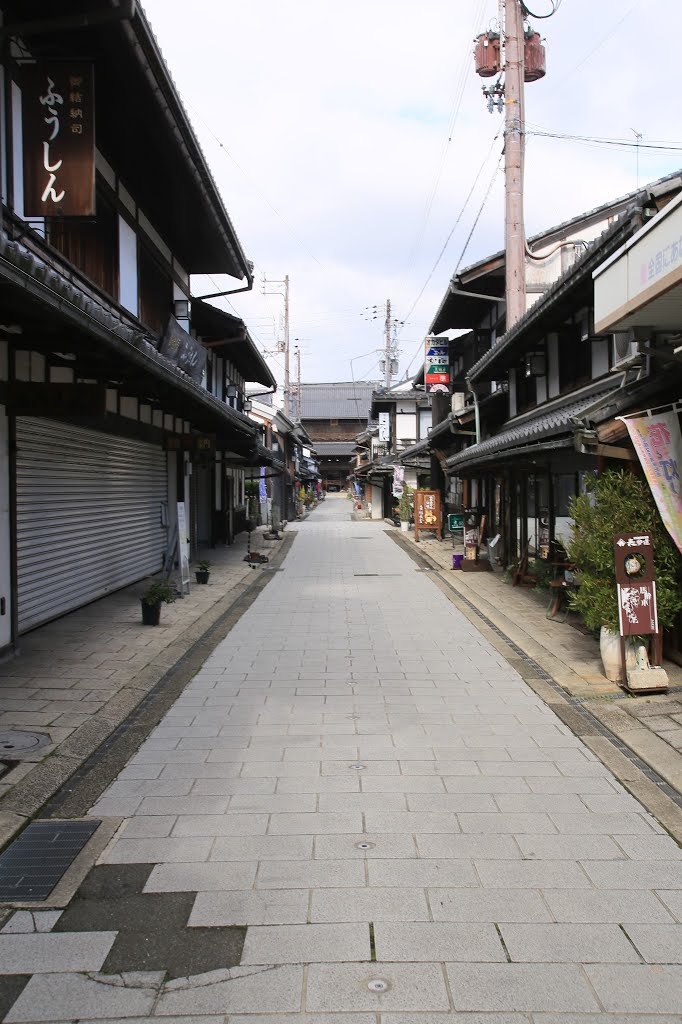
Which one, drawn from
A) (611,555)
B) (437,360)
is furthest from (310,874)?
(437,360)

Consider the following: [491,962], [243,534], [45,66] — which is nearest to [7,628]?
[45,66]

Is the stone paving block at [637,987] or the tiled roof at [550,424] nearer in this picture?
the stone paving block at [637,987]

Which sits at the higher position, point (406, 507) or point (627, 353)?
point (627, 353)

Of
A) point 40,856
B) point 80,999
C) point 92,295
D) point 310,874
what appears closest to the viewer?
point 80,999

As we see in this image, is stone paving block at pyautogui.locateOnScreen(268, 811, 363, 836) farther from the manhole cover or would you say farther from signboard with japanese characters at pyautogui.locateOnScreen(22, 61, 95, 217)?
signboard with japanese characters at pyautogui.locateOnScreen(22, 61, 95, 217)

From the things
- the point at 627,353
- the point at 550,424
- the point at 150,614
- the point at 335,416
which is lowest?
the point at 150,614

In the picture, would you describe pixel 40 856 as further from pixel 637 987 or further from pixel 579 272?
pixel 579 272

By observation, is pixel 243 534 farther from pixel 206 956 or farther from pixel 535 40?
pixel 206 956

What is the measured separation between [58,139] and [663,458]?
682 cm

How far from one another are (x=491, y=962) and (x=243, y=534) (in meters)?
31.1

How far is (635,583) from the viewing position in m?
7.33

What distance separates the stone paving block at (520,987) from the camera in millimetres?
3074

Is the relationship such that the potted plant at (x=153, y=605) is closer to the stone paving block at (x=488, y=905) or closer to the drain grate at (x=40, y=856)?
the drain grate at (x=40, y=856)

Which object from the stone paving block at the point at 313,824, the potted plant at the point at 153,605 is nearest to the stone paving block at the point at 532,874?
the stone paving block at the point at 313,824
